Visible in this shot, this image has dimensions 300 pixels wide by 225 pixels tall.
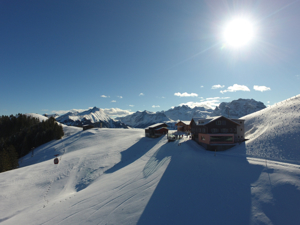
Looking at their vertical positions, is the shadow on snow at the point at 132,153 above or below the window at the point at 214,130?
below

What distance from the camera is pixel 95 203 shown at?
1577cm

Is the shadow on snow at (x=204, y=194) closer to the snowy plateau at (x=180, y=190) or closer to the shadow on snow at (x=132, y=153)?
the snowy plateau at (x=180, y=190)

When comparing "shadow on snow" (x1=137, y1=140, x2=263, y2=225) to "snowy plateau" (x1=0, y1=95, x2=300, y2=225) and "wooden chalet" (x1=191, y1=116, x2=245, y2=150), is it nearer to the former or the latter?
"snowy plateau" (x1=0, y1=95, x2=300, y2=225)

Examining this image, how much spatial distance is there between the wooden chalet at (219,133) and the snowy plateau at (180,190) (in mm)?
2578

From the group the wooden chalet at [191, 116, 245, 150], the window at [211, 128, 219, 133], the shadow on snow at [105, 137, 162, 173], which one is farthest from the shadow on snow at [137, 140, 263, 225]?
the shadow on snow at [105, 137, 162, 173]

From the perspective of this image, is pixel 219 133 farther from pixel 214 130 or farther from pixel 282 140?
pixel 282 140

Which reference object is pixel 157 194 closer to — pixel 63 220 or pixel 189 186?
pixel 189 186

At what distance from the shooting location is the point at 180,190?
52.3 ft

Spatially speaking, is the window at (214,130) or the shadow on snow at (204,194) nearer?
the shadow on snow at (204,194)

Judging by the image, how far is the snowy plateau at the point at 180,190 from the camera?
12.0 meters

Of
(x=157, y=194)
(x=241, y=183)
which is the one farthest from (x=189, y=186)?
(x=241, y=183)

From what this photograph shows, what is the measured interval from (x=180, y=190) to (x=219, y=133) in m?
21.5

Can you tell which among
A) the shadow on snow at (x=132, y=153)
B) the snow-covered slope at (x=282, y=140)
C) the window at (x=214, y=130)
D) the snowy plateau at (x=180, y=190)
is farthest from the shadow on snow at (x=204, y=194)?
the shadow on snow at (x=132, y=153)

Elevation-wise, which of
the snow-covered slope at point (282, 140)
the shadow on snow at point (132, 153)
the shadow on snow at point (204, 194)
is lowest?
the shadow on snow at point (132, 153)
